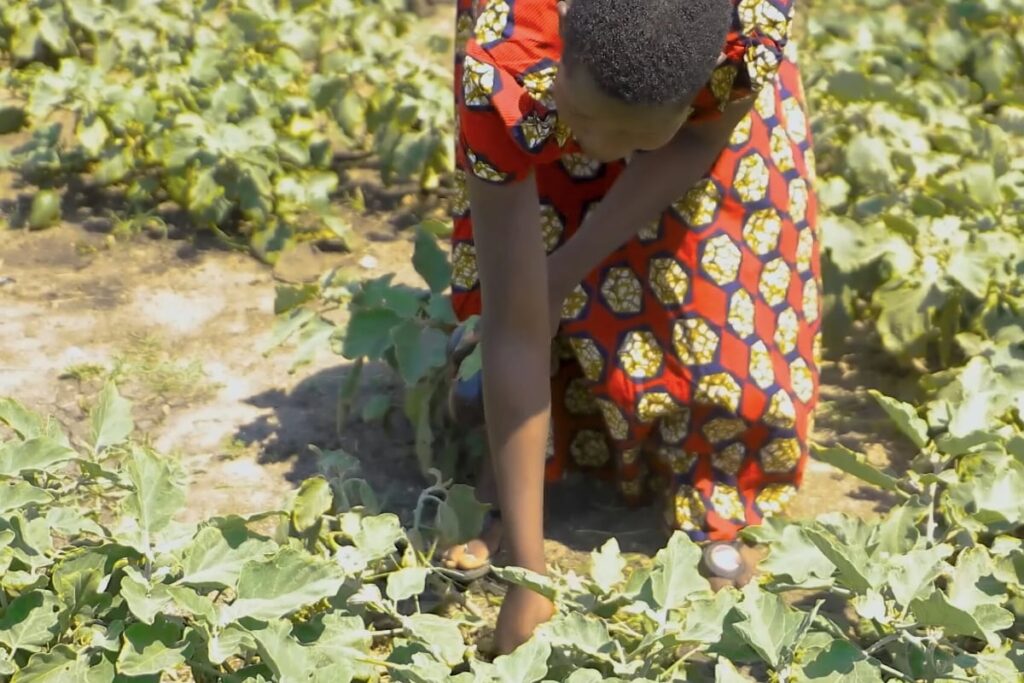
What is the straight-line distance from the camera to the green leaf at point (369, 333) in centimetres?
293

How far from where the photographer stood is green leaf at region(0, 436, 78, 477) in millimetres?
2221

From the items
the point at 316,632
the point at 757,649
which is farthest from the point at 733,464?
the point at 316,632

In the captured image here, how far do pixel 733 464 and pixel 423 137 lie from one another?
1.57 metres

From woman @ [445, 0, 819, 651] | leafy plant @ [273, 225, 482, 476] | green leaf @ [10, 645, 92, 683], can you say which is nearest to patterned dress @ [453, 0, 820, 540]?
woman @ [445, 0, 819, 651]

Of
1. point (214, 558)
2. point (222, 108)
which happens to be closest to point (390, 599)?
point (214, 558)

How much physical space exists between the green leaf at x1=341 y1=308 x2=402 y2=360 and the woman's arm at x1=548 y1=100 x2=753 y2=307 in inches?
20.6

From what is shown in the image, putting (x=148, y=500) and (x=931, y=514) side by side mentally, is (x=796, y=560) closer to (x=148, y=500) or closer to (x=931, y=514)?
(x=931, y=514)

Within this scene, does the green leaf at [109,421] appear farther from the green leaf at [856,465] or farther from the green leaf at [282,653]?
the green leaf at [856,465]

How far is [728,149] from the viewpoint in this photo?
266 cm

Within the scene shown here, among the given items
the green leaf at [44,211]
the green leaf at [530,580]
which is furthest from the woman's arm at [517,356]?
the green leaf at [44,211]

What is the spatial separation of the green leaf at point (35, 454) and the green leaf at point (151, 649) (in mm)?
264

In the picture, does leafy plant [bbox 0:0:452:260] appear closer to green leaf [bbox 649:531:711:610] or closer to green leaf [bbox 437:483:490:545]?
green leaf [bbox 437:483:490:545]

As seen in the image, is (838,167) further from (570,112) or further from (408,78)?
(570,112)

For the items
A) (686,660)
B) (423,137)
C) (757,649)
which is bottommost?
(686,660)
